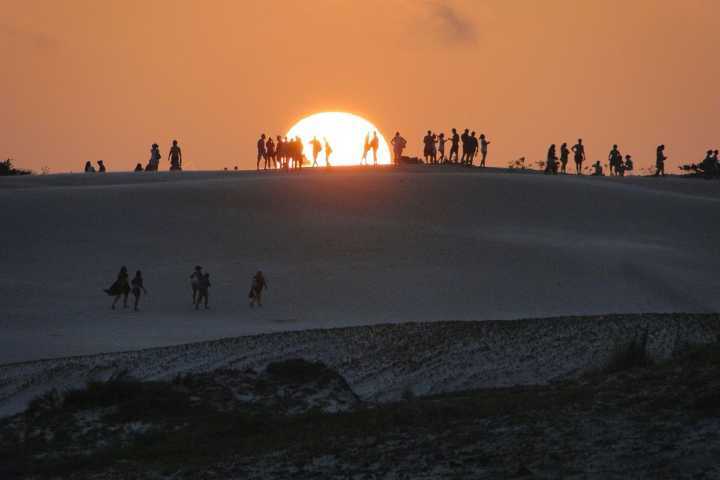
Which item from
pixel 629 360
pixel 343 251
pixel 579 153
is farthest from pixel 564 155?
pixel 629 360

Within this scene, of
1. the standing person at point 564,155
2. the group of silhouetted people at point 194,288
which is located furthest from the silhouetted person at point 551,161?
the group of silhouetted people at point 194,288

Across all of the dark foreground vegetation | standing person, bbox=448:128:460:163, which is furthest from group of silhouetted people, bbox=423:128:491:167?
the dark foreground vegetation

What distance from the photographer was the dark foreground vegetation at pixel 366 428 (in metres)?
10.9

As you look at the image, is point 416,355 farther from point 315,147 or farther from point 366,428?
point 315,147

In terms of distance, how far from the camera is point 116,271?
31.8 meters

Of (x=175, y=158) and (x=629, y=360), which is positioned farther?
(x=175, y=158)

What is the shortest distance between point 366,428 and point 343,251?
21.1 metres

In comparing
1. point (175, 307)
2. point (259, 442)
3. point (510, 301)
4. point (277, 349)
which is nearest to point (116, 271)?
point (175, 307)

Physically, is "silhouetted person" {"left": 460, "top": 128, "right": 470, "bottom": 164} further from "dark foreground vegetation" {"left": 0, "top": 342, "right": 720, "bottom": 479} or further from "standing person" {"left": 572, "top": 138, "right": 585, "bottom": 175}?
"dark foreground vegetation" {"left": 0, "top": 342, "right": 720, "bottom": 479}

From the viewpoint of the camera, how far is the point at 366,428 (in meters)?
13.3

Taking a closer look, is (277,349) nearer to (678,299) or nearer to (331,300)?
(331,300)

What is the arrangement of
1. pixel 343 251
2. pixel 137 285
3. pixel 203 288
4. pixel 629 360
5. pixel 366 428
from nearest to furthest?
pixel 366 428
pixel 629 360
pixel 203 288
pixel 137 285
pixel 343 251

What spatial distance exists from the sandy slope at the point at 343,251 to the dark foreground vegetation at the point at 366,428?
6498 millimetres

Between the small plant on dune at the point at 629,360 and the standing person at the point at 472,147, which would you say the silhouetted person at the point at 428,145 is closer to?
the standing person at the point at 472,147
